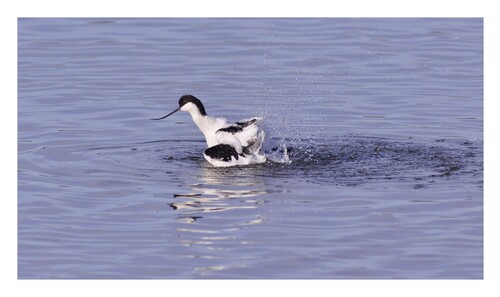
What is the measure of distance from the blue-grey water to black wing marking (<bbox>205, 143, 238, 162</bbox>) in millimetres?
186

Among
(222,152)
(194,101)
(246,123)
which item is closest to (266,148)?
(246,123)

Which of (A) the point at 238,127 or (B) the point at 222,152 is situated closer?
A: (B) the point at 222,152

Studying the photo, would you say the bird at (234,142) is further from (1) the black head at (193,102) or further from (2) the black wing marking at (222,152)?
(1) the black head at (193,102)

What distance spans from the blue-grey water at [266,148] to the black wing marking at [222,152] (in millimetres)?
186

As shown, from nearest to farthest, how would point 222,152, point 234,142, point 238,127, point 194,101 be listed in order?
1. point 222,152
2. point 234,142
3. point 238,127
4. point 194,101

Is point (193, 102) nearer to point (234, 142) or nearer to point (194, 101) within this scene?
point (194, 101)

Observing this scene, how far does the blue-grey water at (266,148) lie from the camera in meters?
10.5

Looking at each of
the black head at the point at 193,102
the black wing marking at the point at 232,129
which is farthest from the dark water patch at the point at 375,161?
the black head at the point at 193,102

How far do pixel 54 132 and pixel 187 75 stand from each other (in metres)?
3.89

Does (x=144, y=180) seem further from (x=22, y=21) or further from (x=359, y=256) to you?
(x=22, y=21)

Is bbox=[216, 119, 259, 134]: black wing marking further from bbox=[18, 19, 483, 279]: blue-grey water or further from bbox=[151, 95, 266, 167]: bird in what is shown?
bbox=[18, 19, 483, 279]: blue-grey water

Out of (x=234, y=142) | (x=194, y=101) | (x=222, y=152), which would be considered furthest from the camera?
(x=194, y=101)

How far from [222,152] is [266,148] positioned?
0.64 m

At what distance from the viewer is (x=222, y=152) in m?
13.8
